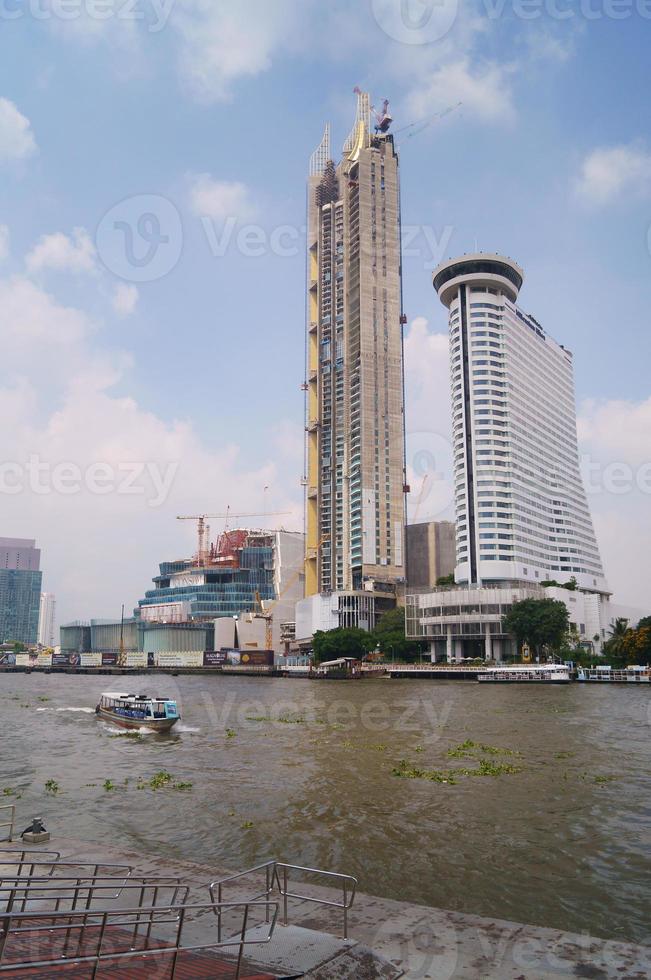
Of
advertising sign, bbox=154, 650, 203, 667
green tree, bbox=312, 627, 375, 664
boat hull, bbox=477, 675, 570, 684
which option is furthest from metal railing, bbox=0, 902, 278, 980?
advertising sign, bbox=154, 650, 203, 667

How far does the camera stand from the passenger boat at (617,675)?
350 ft

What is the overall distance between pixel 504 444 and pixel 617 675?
66.8 metres

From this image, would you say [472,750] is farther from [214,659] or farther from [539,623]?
[214,659]

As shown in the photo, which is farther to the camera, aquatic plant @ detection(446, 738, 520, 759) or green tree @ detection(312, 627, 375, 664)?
green tree @ detection(312, 627, 375, 664)

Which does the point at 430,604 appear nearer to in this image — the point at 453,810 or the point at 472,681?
the point at 472,681

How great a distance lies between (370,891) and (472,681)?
11177cm

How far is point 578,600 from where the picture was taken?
6575 inches

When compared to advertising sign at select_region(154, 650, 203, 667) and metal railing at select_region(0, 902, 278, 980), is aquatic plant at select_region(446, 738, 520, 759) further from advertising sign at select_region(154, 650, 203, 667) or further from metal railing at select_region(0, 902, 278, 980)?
advertising sign at select_region(154, 650, 203, 667)

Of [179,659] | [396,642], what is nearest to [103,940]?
[396,642]

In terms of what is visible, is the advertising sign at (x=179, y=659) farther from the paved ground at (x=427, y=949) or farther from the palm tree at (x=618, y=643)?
the paved ground at (x=427, y=949)

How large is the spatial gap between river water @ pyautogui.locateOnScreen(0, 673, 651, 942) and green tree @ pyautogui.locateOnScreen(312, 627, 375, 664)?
104968 mm

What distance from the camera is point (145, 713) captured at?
53.6 meters

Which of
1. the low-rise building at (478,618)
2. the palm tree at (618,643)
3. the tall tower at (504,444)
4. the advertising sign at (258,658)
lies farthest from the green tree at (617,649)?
the advertising sign at (258,658)

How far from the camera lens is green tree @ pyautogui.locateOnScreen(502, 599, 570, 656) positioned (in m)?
129
